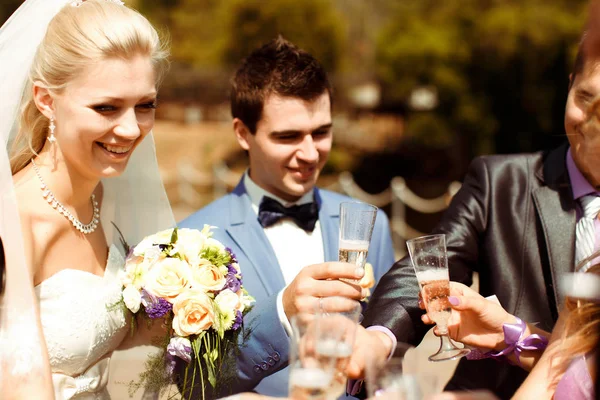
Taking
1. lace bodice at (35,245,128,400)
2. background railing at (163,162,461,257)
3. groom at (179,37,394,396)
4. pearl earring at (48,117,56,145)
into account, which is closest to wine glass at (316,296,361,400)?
lace bodice at (35,245,128,400)

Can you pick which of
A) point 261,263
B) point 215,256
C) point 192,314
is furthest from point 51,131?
point 261,263

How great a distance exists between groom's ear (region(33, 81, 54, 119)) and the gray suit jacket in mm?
1562

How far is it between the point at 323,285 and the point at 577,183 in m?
1.23

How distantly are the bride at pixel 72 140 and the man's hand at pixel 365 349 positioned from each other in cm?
105

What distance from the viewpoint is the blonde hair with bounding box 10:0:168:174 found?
272 centimetres

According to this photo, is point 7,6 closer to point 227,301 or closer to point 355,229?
Result: point 227,301

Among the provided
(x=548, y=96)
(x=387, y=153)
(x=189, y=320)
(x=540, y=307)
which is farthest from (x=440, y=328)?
(x=387, y=153)

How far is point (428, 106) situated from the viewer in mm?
16781

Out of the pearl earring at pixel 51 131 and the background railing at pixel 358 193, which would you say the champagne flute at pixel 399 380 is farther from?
the background railing at pixel 358 193

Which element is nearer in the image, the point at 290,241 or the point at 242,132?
the point at 290,241

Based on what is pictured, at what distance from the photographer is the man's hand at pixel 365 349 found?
226cm

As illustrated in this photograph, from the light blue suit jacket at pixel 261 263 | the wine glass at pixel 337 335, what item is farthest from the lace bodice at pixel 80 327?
the wine glass at pixel 337 335

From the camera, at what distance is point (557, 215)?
9.52 ft

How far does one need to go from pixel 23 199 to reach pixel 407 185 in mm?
14544
